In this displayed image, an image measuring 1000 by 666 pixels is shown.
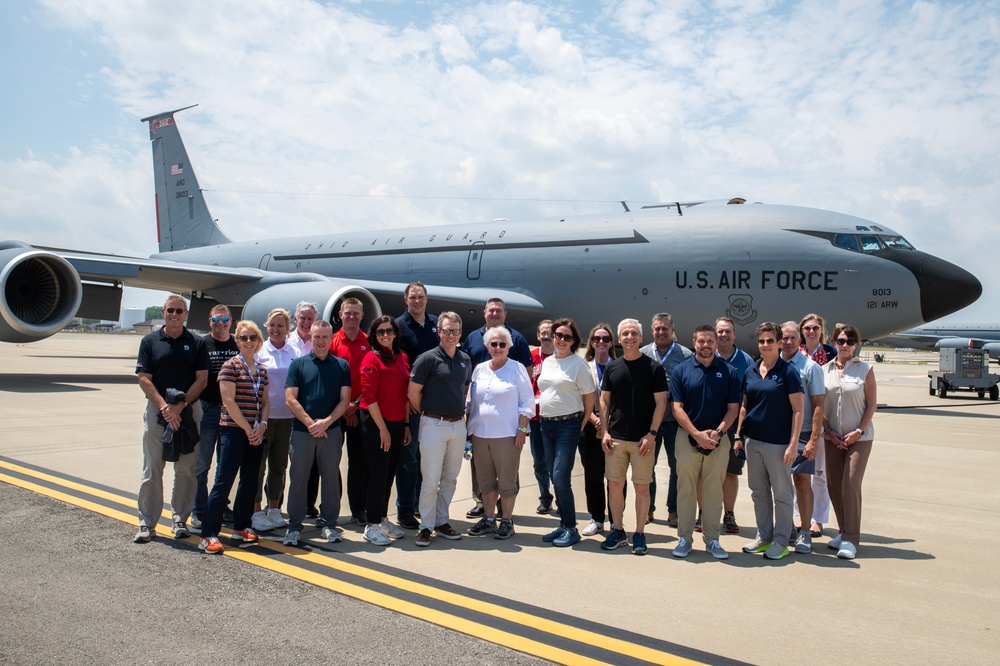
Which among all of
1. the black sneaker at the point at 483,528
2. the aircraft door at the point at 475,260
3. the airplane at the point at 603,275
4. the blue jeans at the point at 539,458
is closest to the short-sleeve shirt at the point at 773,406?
the blue jeans at the point at 539,458

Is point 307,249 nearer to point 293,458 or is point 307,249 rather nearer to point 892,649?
point 293,458

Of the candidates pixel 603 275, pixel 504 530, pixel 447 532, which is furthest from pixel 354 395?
pixel 603 275

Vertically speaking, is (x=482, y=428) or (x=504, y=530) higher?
(x=482, y=428)

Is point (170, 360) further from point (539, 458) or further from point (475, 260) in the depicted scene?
point (475, 260)

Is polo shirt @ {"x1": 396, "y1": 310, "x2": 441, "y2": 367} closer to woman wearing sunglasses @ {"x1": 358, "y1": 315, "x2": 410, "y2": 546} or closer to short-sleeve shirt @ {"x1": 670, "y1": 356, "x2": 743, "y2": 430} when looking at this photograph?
woman wearing sunglasses @ {"x1": 358, "y1": 315, "x2": 410, "y2": 546}

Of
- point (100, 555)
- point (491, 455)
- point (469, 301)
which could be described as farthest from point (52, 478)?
point (469, 301)

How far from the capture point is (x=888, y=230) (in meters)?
12.1

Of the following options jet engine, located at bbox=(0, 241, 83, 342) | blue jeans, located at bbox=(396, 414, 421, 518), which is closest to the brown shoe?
blue jeans, located at bbox=(396, 414, 421, 518)

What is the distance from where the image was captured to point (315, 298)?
12938 millimetres

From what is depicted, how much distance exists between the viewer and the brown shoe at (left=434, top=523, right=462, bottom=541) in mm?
5074

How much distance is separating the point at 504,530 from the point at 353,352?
1.71 metres

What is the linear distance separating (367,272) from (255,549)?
13.0 meters

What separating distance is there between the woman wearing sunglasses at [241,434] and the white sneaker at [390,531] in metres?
0.84

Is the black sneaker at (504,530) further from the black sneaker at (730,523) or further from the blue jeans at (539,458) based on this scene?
the black sneaker at (730,523)
